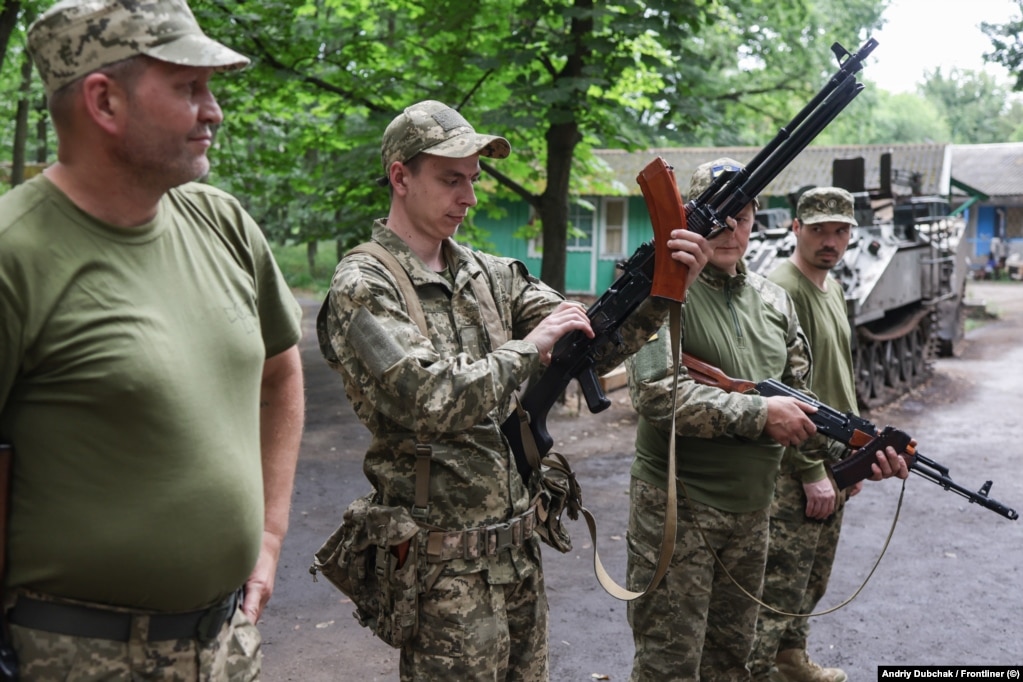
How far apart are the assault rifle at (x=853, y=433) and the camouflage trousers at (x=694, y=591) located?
0.45 meters

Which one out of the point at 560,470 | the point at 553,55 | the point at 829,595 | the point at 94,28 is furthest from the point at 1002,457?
the point at 94,28

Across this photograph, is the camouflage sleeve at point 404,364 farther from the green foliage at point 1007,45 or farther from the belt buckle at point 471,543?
the green foliage at point 1007,45

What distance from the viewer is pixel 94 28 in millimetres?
1929

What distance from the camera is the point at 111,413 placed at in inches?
75.0

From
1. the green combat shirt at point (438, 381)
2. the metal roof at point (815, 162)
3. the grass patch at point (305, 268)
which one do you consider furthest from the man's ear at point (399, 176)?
the metal roof at point (815, 162)

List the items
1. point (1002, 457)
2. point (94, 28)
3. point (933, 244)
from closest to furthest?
point (94, 28), point (1002, 457), point (933, 244)

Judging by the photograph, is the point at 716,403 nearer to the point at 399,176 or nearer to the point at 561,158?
the point at 399,176

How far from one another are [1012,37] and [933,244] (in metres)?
4.26

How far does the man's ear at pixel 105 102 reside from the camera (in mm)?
1927

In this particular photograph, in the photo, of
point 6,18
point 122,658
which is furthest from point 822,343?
point 6,18

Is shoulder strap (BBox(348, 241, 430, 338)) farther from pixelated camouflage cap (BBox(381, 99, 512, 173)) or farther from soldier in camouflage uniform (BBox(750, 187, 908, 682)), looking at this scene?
soldier in camouflage uniform (BBox(750, 187, 908, 682))

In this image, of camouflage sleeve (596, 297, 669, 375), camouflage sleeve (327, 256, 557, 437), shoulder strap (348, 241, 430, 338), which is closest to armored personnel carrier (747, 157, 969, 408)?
camouflage sleeve (596, 297, 669, 375)

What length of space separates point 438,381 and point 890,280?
12.1 metres

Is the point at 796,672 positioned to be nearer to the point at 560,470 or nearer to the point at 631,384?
the point at 631,384
